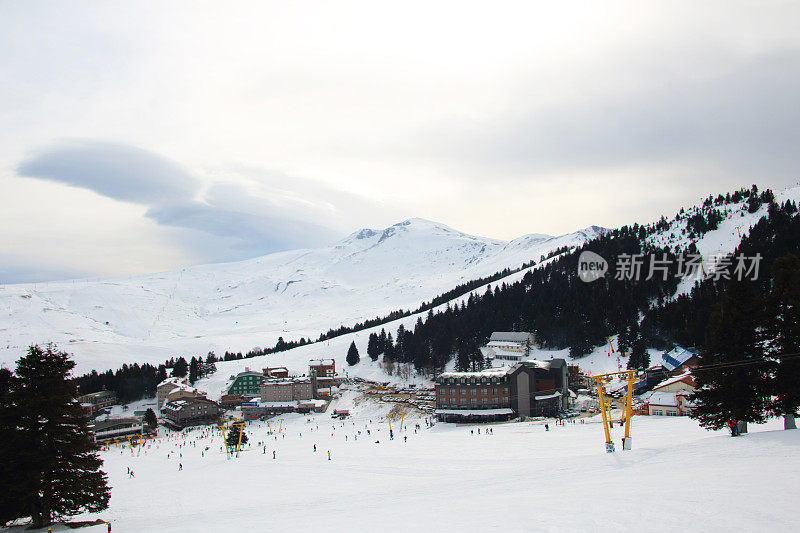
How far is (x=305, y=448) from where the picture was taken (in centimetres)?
6019

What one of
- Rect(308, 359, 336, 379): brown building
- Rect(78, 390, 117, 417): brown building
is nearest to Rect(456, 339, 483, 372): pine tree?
Rect(308, 359, 336, 379): brown building

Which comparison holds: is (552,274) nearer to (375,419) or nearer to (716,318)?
(375,419)

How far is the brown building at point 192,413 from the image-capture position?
318 feet

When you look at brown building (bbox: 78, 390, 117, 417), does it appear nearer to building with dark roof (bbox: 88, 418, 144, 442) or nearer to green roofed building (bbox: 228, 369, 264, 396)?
building with dark roof (bbox: 88, 418, 144, 442)

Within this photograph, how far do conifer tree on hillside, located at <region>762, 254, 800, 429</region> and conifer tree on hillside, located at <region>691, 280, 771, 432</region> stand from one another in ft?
1.81

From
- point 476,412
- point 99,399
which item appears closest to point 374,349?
point 476,412

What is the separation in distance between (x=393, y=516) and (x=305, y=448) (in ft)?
144

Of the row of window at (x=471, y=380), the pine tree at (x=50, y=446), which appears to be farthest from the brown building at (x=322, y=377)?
the pine tree at (x=50, y=446)

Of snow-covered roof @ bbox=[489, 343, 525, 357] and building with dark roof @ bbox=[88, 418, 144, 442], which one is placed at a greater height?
snow-covered roof @ bbox=[489, 343, 525, 357]

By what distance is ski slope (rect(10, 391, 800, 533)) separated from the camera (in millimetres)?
15852

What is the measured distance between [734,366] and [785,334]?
115 inches

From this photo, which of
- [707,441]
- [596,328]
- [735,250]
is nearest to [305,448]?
[707,441]

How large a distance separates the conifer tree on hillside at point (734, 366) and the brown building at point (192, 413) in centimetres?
8904

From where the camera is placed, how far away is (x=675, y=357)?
8969 centimetres
